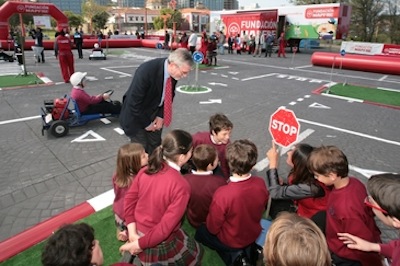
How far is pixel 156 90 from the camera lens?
3.68 metres

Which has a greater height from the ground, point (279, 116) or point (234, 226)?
point (279, 116)

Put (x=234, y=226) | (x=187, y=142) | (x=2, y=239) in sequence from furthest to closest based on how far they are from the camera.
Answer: (x=2, y=239), (x=234, y=226), (x=187, y=142)

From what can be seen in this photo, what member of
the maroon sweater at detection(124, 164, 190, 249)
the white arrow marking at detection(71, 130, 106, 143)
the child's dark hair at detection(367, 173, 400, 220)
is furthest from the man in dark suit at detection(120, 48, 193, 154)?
the white arrow marking at detection(71, 130, 106, 143)

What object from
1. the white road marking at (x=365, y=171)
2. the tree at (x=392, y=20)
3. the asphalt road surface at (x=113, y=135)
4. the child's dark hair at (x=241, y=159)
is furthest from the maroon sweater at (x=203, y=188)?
the tree at (x=392, y=20)

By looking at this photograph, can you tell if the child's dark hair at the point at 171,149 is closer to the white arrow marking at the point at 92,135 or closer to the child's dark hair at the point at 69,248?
the child's dark hair at the point at 69,248

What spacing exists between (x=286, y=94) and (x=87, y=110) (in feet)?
24.0

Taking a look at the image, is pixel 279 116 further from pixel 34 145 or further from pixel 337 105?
pixel 337 105

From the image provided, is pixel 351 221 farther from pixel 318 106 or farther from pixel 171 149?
pixel 318 106

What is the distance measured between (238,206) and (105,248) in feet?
5.35

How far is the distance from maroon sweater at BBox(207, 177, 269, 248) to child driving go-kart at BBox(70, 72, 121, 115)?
4.71m

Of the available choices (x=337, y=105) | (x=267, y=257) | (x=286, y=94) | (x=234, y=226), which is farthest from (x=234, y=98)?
(x=267, y=257)

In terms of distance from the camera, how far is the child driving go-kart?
616 cm

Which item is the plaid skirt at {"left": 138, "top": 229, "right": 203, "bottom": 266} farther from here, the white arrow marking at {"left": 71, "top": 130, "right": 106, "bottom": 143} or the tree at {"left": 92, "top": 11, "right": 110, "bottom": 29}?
the tree at {"left": 92, "top": 11, "right": 110, "bottom": 29}

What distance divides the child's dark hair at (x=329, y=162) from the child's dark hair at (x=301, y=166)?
342 mm
